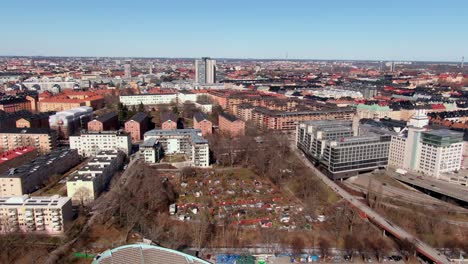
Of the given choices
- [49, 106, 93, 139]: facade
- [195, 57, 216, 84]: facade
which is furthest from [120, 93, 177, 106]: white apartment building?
[195, 57, 216, 84]: facade

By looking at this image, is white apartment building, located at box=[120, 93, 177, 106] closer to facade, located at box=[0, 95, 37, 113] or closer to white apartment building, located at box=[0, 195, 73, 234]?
facade, located at box=[0, 95, 37, 113]

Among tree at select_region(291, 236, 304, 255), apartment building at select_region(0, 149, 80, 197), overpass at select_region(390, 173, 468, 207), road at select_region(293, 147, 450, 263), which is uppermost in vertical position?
apartment building at select_region(0, 149, 80, 197)

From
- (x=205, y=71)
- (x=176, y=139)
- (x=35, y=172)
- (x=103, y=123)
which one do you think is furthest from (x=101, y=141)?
(x=205, y=71)

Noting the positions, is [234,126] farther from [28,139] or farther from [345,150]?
[28,139]

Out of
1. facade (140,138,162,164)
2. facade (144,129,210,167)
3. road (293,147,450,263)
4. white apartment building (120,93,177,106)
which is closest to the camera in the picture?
road (293,147,450,263)

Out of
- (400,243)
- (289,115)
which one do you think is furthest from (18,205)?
(289,115)

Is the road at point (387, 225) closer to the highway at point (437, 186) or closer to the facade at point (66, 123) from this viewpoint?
the highway at point (437, 186)

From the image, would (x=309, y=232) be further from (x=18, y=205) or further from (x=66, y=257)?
(x=18, y=205)
